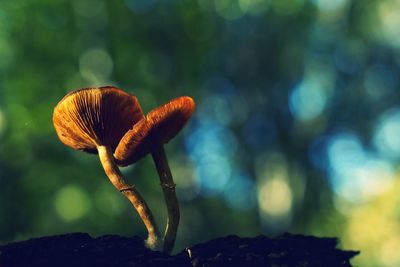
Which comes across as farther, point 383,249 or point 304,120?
point 383,249

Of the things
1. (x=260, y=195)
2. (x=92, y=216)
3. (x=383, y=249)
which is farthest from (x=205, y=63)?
(x=383, y=249)

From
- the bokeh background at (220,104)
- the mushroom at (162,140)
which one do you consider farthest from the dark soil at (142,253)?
the bokeh background at (220,104)

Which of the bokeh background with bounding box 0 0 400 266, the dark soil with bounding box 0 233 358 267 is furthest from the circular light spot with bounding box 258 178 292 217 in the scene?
the dark soil with bounding box 0 233 358 267

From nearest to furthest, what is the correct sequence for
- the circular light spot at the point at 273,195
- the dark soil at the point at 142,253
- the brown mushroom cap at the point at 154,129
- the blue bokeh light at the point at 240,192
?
the dark soil at the point at 142,253
the brown mushroom cap at the point at 154,129
the circular light spot at the point at 273,195
the blue bokeh light at the point at 240,192

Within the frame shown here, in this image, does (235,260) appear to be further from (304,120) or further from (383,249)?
(383,249)

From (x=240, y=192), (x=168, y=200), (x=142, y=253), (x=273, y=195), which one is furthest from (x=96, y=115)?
(x=240, y=192)

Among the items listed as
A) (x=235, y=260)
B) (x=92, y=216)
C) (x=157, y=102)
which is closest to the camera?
(x=235, y=260)

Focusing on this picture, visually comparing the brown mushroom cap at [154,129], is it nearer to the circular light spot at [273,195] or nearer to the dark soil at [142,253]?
the dark soil at [142,253]

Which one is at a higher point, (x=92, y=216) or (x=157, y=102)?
(x=157, y=102)
